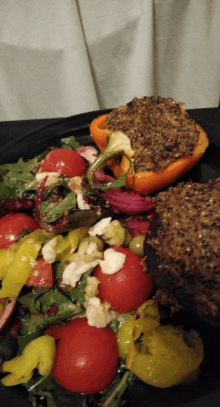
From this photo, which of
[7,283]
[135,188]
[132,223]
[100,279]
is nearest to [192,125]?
[135,188]

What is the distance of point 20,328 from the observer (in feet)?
4.12

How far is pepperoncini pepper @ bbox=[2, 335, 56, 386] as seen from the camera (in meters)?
1.11

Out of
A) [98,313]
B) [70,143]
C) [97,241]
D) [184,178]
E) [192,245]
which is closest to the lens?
[192,245]

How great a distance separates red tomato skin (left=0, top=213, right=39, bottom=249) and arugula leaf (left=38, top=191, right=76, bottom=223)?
7 centimetres

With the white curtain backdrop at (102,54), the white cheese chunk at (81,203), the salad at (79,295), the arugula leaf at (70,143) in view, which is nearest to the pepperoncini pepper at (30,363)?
the salad at (79,295)

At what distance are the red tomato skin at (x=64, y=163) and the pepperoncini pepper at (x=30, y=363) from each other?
0.75 meters

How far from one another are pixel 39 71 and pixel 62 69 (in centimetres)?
17

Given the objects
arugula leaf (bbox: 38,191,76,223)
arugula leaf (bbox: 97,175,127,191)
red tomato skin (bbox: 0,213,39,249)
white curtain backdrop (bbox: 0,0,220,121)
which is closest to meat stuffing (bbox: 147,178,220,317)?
arugula leaf (bbox: 97,175,127,191)

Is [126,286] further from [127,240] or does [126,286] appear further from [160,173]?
[160,173]

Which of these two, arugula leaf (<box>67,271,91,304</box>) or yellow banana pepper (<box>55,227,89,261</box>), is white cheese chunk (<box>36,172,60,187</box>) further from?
arugula leaf (<box>67,271,91,304</box>)

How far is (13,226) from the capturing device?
145cm

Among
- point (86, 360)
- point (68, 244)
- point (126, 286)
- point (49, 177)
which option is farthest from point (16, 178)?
point (86, 360)

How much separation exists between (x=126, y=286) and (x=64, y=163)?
2.15ft

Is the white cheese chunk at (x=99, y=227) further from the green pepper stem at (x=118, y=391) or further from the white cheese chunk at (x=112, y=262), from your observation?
the green pepper stem at (x=118, y=391)
